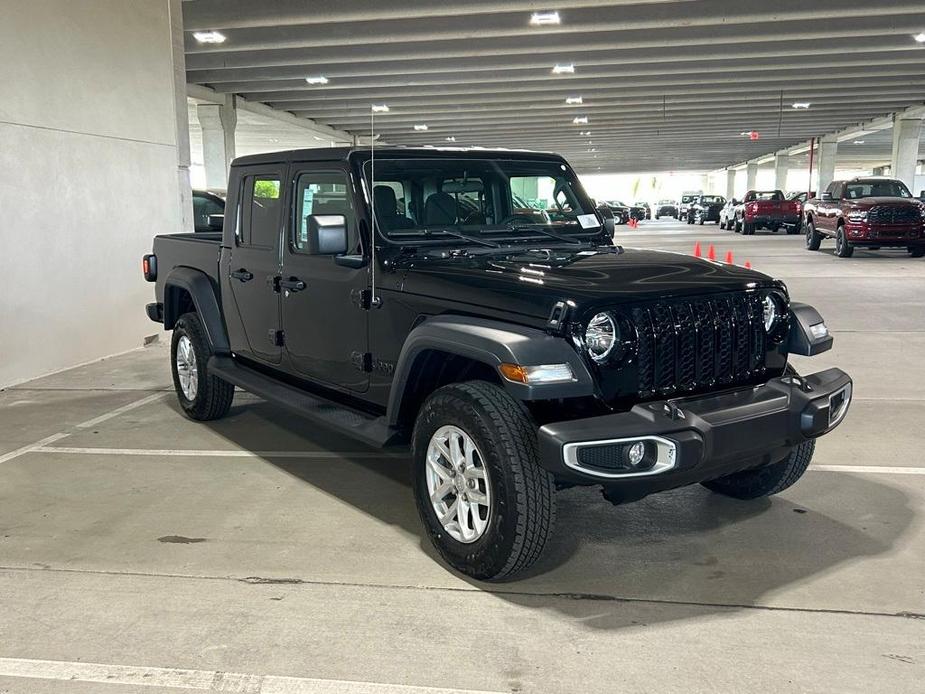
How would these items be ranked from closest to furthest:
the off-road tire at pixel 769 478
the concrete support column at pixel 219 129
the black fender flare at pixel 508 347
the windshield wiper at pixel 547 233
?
1. the black fender flare at pixel 508 347
2. the off-road tire at pixel 769 478
3. the windshield wiper at pixel 547 233
4. the concrete support column at pixel 219 129

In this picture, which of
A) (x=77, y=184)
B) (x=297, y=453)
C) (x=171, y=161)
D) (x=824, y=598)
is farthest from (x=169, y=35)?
(x=824, y=598)

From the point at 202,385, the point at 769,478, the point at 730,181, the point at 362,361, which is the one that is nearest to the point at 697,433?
the point at 769,478

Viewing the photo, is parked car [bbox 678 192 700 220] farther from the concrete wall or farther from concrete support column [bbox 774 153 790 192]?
the concrete wall

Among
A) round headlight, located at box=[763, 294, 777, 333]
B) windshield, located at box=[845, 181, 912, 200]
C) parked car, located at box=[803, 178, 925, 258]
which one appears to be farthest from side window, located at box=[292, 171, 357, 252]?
windshield, located at box=[845, 181, 912, 200]

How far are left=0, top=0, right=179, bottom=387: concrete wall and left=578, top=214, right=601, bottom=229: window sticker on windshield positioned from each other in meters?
5.30

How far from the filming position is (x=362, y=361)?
4.36 meters

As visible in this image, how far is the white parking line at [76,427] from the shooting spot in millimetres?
5573

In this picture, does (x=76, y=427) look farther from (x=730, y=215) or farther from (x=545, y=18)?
(x=730, y=215)

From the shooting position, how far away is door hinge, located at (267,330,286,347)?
198 inches

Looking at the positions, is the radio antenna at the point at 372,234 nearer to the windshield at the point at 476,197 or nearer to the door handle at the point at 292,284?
the windshield at the point at 476,197

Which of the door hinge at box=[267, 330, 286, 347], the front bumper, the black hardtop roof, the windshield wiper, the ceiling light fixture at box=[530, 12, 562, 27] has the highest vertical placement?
the ceiling light fixture at box=[530, 12, 562, 27]

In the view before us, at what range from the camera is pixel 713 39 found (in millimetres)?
16672

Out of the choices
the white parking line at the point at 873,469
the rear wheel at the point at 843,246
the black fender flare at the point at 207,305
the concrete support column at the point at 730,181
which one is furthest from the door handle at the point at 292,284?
the concrete support column at the point at 730,181

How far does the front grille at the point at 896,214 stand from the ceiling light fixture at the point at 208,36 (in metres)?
13.2
